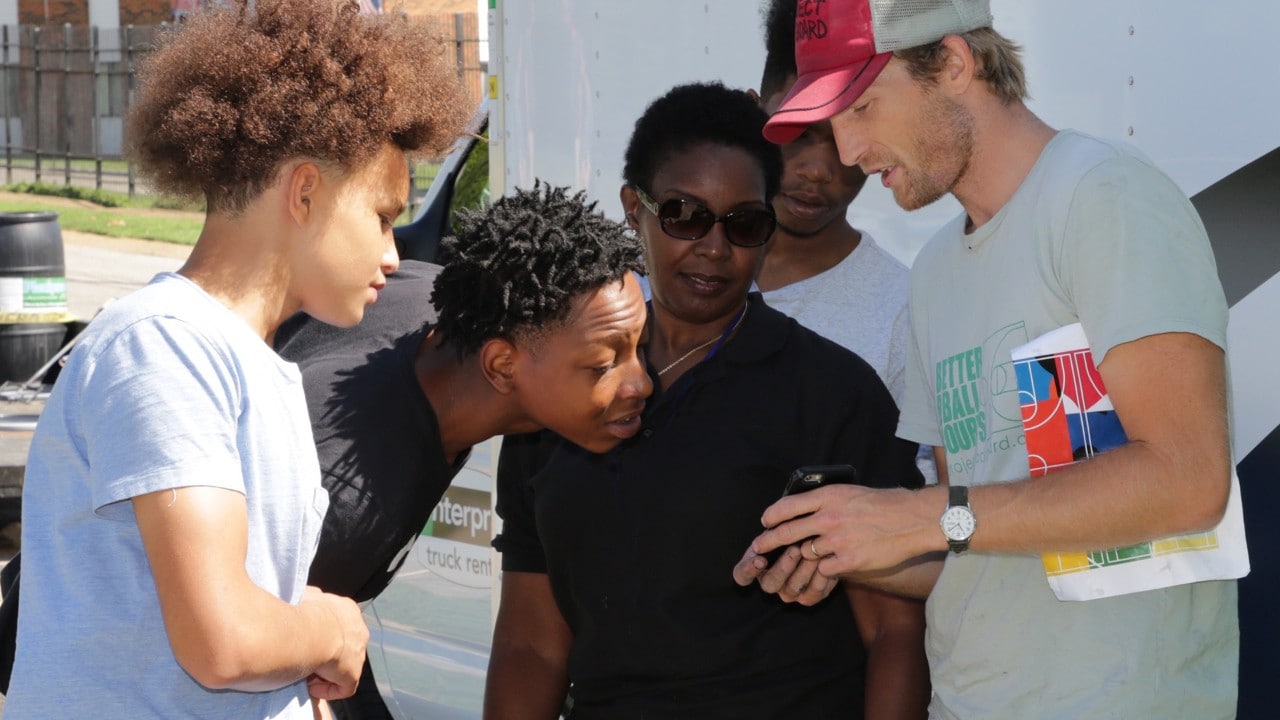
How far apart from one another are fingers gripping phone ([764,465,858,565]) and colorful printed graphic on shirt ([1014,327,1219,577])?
1.08 feet

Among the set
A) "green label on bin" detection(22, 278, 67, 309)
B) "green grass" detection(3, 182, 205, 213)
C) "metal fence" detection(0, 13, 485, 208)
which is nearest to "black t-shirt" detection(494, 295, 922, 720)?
"green label on bin" detection(22, 278, 67, 309)

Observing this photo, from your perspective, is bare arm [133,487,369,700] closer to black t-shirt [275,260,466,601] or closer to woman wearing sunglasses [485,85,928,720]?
black t-shirt [275,260,466,601]

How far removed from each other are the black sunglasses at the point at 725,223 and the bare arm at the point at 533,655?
2.42ft

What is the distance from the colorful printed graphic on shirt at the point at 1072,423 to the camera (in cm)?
201

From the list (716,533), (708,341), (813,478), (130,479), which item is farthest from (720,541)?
(130,479)

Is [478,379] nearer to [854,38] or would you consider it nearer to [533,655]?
[533,655]

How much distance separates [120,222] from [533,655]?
19437mm

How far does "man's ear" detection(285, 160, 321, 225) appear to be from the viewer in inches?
75.0

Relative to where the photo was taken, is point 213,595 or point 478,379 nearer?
point 213,595

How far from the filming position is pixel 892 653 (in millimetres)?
2527

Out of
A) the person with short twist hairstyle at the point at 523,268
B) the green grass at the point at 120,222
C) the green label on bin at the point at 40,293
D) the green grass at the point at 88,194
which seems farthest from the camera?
the green grass at the point at 88,194

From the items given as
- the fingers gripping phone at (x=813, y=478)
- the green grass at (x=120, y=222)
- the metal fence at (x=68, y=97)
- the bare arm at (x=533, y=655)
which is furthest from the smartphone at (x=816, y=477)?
the metal fence at (x=68, y=97)

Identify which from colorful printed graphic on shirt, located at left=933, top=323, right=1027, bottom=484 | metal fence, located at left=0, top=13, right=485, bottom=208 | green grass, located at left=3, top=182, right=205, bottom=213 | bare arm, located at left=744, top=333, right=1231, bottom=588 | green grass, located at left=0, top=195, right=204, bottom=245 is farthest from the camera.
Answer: metal fence, located at left=0, top=13, right=485, bottom=208

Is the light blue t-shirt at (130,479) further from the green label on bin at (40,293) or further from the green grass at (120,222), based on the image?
the green grass at (120,222)
